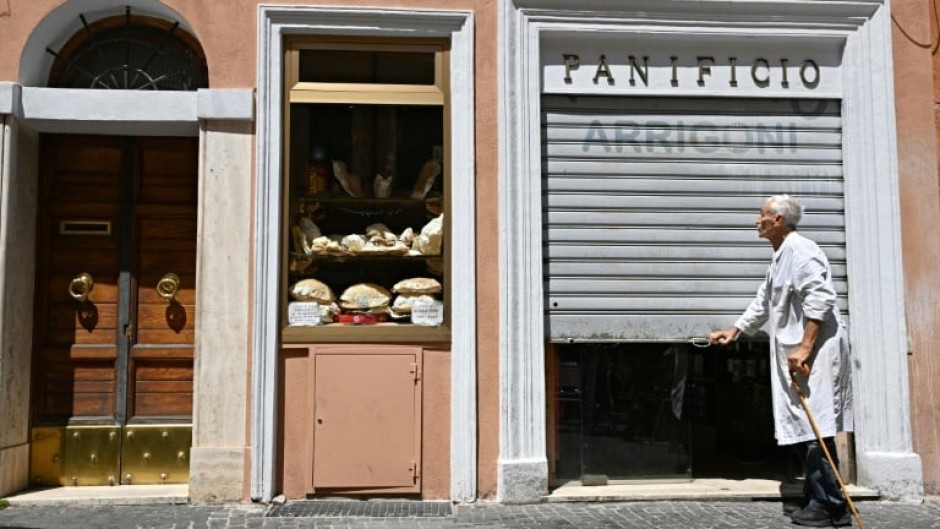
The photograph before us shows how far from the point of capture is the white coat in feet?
18.3

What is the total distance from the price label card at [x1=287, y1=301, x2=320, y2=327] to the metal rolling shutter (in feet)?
5.84

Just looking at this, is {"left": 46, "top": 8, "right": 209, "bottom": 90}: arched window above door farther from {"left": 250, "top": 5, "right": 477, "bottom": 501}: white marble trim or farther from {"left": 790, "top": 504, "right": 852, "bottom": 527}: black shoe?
{"left": 790, "top": 504, "right": 852, "bottom": 527}: black shoe

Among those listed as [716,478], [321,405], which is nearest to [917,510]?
[716,478]

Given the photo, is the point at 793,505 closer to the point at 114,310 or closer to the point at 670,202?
the point at 670,202

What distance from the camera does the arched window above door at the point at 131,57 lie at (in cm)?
691

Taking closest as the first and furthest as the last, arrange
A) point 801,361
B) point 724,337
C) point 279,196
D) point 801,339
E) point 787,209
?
A: point 801,361 → point 801,339 → point 787,209 → point 724,337 → point 279,196

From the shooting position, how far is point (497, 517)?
5969 mm

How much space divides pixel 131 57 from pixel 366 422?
3.46 meters

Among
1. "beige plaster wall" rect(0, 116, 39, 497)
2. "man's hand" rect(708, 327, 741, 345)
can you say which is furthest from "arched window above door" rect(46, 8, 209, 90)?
"man's hand" rect(708, 327, 741, 345)

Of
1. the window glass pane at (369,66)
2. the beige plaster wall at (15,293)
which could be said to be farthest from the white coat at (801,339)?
the beige plaster wall at (15,293)

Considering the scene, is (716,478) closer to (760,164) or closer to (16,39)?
(760,164)

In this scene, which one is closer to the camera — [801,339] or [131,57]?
[801,339]

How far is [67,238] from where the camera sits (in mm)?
6867

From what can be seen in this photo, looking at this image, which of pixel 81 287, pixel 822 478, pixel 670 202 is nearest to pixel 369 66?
pixel 670 202
